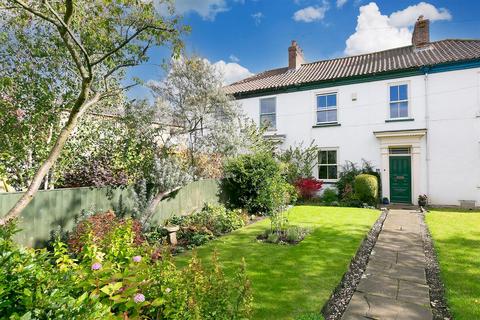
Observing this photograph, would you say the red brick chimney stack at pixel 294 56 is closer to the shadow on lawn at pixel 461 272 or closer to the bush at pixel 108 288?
the shadow on lawn at pixel 461 272

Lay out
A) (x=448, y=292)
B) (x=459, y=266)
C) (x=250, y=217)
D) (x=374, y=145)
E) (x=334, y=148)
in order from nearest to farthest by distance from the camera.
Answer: (x=448, y=292) < (x=459, y=266) < (x=250, y=217) < (x=374, y=145) < (x=334, y=148)

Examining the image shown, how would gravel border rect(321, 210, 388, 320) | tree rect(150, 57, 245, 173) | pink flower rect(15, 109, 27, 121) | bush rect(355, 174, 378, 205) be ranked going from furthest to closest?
bush rect(355, 174, 378, 205), tree rect(150, 57, 245, 173), pink flower rect(15, 109, 27, 121), gravel border rect(321, 210, 388, 320)

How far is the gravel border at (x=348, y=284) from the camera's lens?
12.7 ft

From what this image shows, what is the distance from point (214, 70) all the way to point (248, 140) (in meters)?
3.42

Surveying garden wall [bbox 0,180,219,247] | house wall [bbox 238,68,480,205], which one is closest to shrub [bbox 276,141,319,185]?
house wall [bbox 238,68,480,205]

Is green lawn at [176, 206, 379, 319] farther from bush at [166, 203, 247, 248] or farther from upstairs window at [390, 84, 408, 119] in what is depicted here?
upstairs window at [390, 84, 408, 119]

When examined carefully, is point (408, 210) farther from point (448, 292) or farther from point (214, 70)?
point (214, 70)

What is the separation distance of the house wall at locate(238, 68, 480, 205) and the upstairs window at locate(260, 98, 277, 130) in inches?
110

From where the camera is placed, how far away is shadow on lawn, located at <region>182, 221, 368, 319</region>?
4057mm

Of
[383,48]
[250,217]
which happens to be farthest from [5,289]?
[383,48]

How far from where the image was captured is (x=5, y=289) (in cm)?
163

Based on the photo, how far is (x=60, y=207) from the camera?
621 centimetres

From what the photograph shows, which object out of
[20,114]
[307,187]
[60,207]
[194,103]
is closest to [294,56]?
[307,187]

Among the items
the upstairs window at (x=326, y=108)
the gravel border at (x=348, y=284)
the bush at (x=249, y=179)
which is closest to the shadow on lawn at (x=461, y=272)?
the gravel border at (x=348, y=284)
